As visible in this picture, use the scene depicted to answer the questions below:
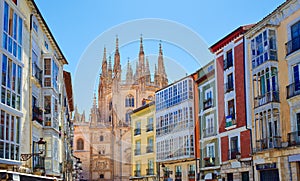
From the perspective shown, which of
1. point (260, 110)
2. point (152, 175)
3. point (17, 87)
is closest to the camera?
point (17, 87)

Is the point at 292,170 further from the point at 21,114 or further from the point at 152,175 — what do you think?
the point at 152,175

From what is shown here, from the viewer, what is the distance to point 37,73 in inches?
1001

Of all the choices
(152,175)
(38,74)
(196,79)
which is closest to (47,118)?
(38,74)

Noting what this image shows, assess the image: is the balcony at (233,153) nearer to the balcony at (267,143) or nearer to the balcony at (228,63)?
the balcony at (267,143)

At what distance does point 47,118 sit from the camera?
27406mm

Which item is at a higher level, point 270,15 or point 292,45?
point 270,15

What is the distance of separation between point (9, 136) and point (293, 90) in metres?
14.0

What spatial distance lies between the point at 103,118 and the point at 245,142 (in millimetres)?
74642

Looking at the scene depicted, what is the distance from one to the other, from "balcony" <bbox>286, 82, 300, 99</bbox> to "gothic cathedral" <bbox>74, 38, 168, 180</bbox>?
6447 centimetres

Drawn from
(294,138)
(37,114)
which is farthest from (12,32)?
(294,138)

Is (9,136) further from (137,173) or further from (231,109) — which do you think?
(137,173)

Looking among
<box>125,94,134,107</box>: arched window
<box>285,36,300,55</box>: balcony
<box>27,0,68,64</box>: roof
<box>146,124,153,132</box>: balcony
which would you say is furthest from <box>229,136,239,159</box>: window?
<box>125,94,134,107</box>: arched window

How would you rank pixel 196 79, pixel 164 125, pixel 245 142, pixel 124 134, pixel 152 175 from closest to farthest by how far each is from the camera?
1. pixel 245 142
2. pixel 196 79
3. pixel 164 125
4. pixel 152 175
5. pixel 124 134

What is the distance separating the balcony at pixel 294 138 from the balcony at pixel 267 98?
227 centimetres
